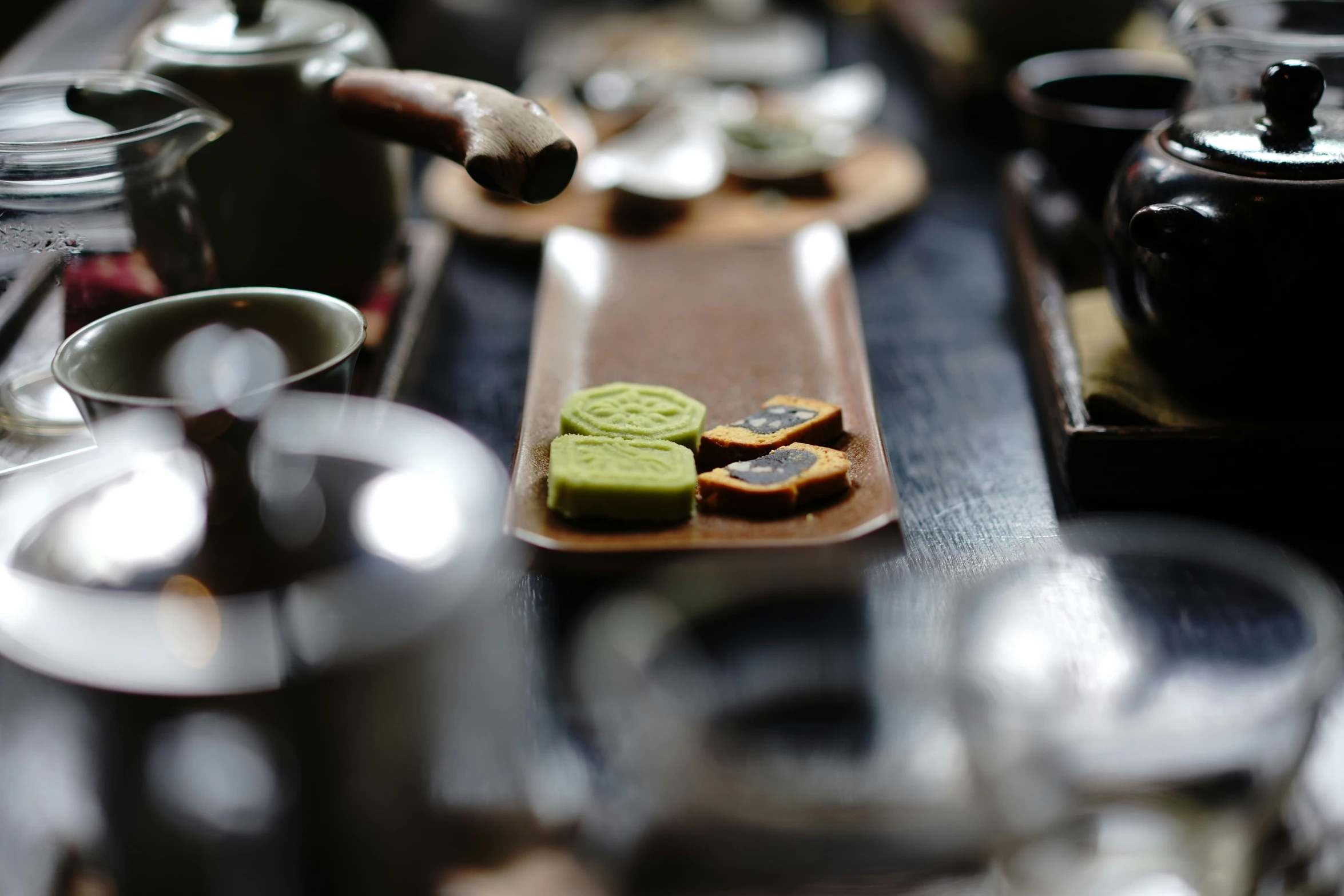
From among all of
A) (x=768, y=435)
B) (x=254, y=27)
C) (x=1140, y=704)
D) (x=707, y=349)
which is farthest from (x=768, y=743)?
(x=254, y=27)

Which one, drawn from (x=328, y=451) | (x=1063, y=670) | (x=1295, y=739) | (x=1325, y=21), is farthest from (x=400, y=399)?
(x=1325, y=21)

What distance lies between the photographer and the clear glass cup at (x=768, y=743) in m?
0.43

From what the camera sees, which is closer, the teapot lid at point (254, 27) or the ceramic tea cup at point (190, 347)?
the ceramic tea cup at point (190, 347)

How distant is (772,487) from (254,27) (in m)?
0.65

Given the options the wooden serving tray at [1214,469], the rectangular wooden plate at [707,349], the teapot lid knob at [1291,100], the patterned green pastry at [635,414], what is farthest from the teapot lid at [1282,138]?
the patterned green pastry at [635,414]

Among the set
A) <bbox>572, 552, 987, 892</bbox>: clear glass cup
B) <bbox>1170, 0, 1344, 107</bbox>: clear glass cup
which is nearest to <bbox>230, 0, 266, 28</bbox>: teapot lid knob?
<bbox>572, 552, 987, 892</bbox>: clear glass cup

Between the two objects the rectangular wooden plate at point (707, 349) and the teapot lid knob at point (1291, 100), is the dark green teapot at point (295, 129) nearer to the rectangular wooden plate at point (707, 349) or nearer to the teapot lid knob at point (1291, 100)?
the rectangular wooden plate at point (707, 349)

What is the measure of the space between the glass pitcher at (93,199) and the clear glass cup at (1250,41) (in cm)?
88

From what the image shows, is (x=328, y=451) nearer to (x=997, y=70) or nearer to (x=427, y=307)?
(x=427, y=307)

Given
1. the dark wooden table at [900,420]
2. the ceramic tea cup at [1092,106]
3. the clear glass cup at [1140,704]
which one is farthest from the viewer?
the ceramic tea cup at [1092,106]

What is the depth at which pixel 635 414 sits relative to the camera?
84cm

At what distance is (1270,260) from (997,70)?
1.08m

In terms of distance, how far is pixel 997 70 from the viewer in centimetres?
172

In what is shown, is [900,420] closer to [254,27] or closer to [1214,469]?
[1214,469]
